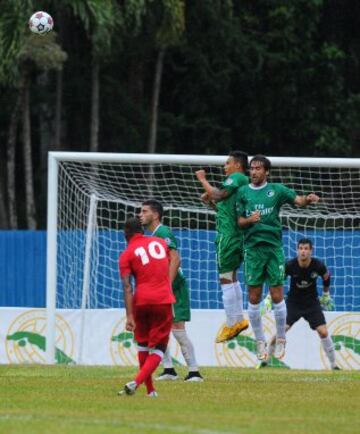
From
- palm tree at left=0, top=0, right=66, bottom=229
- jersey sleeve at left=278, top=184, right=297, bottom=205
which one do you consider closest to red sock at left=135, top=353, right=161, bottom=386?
jersey sleeve at left=278, top=184, right=297, bottom=205

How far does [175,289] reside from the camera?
15039 mm

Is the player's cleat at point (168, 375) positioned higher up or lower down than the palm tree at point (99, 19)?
lower down

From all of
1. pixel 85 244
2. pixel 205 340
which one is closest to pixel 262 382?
pixel 205 340

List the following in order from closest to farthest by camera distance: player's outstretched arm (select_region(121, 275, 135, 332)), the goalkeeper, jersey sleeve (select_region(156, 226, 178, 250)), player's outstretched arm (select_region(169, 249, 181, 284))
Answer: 1. player's outstretched arm (select_region(121, 275, 135, 332))
2. jersey sleeve (select_region(156, 226, 178, 250))
3. player's outstretched arm (select_region(169, 249, 181, 284))
4. the goalkeeper

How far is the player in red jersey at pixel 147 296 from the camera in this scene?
12.0 meters

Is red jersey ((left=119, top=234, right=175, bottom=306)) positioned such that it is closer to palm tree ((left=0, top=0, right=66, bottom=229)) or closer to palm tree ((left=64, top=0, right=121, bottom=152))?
palm tree ((left=0, top=0, right=66, bottom=229))

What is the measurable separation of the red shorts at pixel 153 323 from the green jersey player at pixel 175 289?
1373 mm

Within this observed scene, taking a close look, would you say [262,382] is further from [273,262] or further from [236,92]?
[236,92]

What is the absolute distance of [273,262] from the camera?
582 inches

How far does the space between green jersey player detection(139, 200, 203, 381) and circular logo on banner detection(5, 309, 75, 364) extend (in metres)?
5.49

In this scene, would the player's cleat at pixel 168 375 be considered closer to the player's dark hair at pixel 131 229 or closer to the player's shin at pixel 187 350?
the player's shin at pixel 187 350

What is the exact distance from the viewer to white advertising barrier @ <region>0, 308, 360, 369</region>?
66.6 feet

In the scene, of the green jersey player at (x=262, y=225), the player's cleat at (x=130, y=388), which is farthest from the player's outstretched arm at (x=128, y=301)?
the green jersey player at (x=262, y=225)

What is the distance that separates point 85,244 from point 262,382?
312 inches
